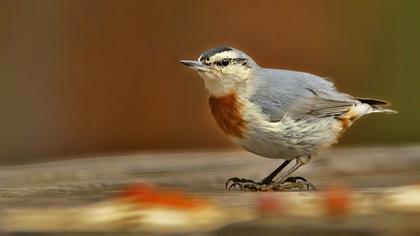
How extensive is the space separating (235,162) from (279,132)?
25.9 inches

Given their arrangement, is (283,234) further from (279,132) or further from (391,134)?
(391,134)

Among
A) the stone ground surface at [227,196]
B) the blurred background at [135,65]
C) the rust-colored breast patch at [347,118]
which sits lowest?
the stone ground surface at [227,196]

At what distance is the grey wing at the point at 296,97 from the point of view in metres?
2.85

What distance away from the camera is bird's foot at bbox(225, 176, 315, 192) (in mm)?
2689

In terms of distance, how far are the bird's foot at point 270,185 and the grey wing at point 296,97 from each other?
0.17 m

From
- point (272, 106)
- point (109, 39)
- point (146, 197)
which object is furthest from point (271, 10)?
point (146, 197)

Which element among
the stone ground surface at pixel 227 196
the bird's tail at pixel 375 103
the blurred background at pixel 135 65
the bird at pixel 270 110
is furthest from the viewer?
the blurred background at pixel 135 65

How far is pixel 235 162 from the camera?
11.3 feet

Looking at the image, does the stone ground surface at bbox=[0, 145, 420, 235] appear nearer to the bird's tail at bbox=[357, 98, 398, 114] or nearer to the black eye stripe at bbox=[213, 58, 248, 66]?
the bird's tail at bbox=[357, 98, 398, 114]

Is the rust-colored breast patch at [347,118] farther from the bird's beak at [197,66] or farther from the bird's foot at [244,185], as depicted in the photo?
the bird's beak at [197,66]

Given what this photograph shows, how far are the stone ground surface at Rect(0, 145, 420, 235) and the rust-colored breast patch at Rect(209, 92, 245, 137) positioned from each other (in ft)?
0.50

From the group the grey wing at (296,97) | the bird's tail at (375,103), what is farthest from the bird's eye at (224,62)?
the bird's tail at (375,103)

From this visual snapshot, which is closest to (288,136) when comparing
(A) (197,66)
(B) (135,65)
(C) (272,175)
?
(C) (272,175)

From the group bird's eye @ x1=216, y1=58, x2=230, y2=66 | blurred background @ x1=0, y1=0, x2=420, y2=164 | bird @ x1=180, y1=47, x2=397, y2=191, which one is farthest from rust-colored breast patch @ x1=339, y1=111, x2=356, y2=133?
blurred background @ x1=0, y1=0, x2=420, y2=164
